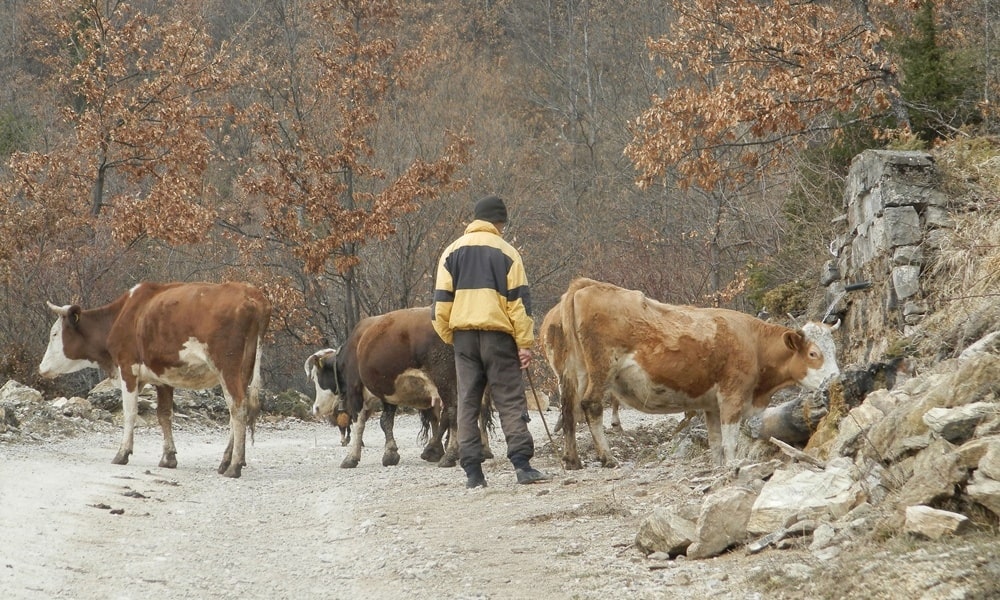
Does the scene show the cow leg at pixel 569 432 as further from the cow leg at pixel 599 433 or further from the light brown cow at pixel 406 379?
the light brown cow at pixel 406 379

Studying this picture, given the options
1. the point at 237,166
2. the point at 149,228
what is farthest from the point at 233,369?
the point at 237,166

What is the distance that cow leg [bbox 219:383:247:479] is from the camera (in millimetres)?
13812

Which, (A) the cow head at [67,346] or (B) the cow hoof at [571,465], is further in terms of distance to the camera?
(A) the cow head at [67,346]

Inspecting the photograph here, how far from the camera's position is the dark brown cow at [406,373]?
15117 mm

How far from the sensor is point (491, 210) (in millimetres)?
11273

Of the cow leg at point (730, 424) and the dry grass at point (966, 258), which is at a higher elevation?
the dry grass at point (966, 258)

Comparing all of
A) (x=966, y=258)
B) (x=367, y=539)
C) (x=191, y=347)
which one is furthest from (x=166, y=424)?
(x=966, y=258)

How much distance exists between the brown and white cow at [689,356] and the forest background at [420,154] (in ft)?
9.72

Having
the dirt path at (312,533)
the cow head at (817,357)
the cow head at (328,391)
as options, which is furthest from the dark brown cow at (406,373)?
the cow head at (817,357)

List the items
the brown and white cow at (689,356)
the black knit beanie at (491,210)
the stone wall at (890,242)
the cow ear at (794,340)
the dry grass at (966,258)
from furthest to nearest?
1. the stone wall at (890,242)
2. the cow ear at (794,340)
3. the brown and white cow at (689,356)
4. the black knit beanie at (491,210)
5. the dry grass at (966,258)

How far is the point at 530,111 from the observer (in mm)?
50375

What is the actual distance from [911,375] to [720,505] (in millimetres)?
3003

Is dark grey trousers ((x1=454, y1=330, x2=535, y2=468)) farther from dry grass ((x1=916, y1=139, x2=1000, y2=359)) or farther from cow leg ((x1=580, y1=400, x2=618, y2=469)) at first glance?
dry grass ((x1=916, y1=139, x2=1000, y2=359))

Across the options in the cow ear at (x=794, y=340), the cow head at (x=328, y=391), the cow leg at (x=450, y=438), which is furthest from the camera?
the cow head at (x=328, y=391)
